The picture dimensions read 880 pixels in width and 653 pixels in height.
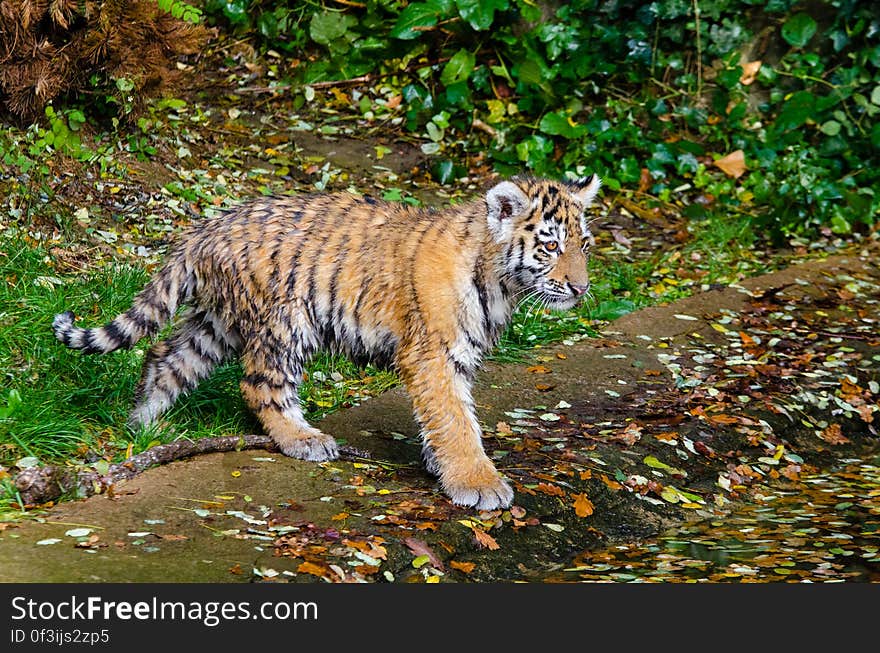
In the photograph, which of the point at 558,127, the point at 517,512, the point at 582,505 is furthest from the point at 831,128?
the point at 517,512

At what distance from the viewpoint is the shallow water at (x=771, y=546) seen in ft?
14.4

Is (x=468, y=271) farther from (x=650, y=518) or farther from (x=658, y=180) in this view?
(x=658, y=180)

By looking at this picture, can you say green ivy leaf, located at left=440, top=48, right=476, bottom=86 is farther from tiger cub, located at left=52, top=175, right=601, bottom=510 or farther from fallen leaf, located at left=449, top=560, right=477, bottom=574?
fallen leaf, located at left=449, top=560, right=477, bottom=574

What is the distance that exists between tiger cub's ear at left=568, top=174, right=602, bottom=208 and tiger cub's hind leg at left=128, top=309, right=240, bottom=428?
5.45ft

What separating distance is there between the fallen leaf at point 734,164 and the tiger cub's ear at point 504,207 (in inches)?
204

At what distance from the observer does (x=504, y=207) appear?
4852 millimetres

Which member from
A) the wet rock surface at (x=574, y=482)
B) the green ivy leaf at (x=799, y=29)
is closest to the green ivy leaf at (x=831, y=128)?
the green ivy leaf at (x=799, y=29)

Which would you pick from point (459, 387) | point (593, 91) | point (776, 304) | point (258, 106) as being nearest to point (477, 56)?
point (593, 91)

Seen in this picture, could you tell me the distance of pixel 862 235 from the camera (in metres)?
9.14

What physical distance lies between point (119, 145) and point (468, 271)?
4.03m

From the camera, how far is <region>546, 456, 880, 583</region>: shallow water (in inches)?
173

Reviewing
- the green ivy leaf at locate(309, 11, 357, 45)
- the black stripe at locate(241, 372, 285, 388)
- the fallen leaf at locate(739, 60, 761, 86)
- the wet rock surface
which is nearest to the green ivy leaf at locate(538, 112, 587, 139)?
the fallen leaf at locate(739, 60, 761, 86)

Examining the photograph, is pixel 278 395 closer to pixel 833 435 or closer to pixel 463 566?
pixel 463 566

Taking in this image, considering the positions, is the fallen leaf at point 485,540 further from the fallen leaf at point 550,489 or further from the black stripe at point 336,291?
the black stripe at point 336,291
